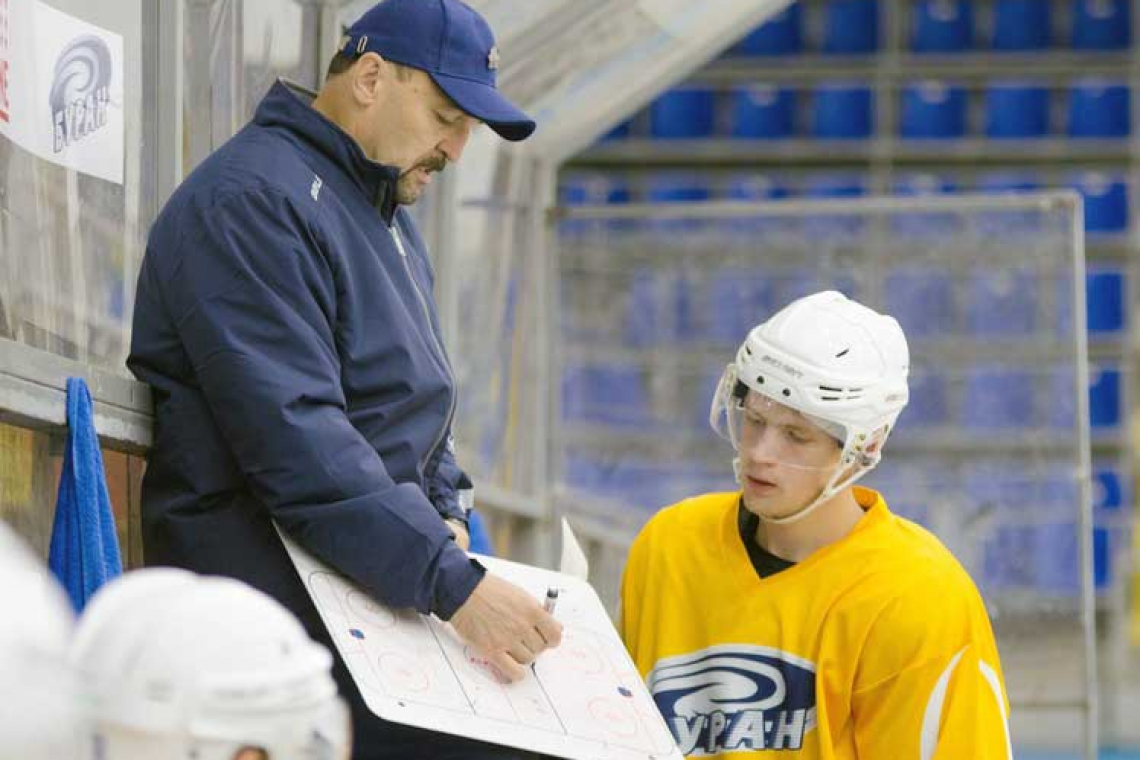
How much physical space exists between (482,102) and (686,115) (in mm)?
12794

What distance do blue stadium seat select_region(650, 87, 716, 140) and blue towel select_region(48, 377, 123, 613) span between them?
12946 mm

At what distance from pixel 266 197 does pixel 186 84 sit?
30.7 inches

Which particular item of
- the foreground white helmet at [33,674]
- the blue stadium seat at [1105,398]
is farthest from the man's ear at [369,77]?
the blue stadium seat at [1105,398]

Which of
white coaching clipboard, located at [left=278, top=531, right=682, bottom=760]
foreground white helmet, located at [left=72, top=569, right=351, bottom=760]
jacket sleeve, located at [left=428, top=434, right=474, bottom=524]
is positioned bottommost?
white coaching clipboard, located at [left=278, top=531, right=682, bottom=760]

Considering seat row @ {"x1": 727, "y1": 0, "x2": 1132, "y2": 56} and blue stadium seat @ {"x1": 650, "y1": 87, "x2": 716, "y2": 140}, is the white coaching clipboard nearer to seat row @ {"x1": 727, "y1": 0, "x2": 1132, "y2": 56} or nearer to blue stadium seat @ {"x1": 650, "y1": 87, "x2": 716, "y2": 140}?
blue stadium seat @ {"x1": 650, "y1": 87, "x2": 716, "y2": 140}

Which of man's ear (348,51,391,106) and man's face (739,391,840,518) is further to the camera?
man's face (739,391,840,518)

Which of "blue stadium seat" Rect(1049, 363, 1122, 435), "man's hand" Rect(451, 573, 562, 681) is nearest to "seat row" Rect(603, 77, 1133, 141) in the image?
"blue stadium seat" Rect(1049, 363, 1122, 435)

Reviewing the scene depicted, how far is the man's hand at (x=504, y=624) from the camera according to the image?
268cm

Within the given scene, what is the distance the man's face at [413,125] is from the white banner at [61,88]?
0.41 m

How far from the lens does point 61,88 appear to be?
296 cm

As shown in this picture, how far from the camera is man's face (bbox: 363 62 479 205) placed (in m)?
2.81

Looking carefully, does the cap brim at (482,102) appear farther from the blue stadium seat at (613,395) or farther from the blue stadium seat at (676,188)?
the blue stadium seat at (676,188)

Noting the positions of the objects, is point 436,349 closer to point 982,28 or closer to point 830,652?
point 830,652

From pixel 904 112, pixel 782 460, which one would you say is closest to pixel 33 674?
pixel 782 460
